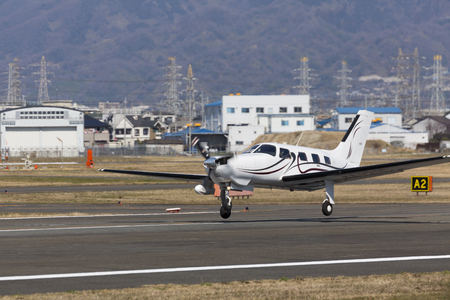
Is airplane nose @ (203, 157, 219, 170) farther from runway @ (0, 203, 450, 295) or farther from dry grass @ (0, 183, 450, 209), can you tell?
dry grass @ (0, 183, 450, 209)

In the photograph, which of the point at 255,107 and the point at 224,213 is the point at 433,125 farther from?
the point at 224,213

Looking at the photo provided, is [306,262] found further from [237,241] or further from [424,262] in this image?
[237,241]

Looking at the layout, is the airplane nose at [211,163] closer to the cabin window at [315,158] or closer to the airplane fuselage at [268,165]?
the airplane fuselage at [268,165]

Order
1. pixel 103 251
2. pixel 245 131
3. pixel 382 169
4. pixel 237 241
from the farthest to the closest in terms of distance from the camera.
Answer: pixel 245 131 < pixel 382 169 < pixel 237 241 < pixel 103 251

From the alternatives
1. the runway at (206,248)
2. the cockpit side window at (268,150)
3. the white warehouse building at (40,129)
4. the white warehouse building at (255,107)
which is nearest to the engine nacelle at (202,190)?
the runway at (206,248)

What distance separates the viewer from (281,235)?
18.9m

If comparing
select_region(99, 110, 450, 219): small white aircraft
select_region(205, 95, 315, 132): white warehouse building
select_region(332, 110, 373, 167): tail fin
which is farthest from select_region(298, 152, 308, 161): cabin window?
select_region(205, 95, 315, 132): white warehouse building

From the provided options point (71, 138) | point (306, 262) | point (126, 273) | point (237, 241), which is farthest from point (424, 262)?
point (71, 138)

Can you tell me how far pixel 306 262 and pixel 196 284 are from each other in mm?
3357

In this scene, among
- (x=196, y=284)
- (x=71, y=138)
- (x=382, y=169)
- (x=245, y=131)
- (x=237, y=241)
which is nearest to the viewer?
(x=196, y=284)

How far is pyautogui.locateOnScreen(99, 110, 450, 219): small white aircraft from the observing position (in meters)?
22.4

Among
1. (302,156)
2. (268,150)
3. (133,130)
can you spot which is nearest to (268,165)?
(268,150)

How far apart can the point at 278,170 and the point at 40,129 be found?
11030cm

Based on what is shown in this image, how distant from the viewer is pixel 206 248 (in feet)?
53.2
